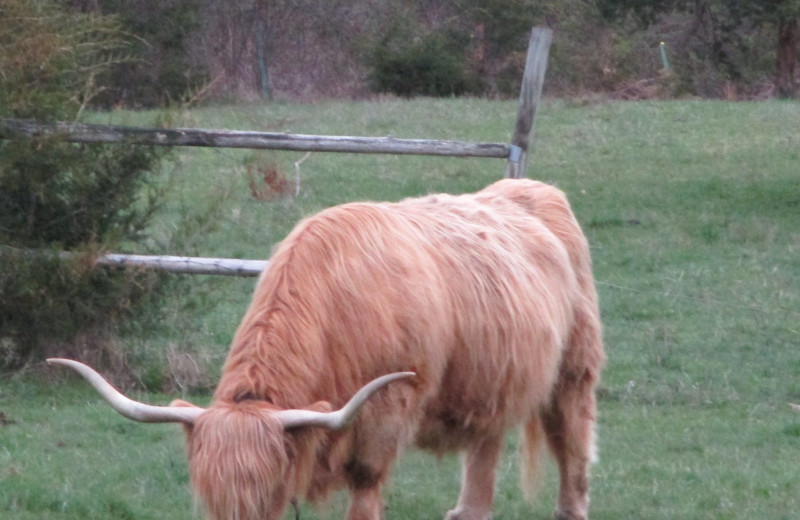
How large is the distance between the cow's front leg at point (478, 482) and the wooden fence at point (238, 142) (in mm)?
2008

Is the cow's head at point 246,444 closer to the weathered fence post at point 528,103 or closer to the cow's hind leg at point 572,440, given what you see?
the cow's hind leg at point 572,440

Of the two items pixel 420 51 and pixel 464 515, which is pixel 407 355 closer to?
pixel 464 515

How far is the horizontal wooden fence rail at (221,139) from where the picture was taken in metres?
7.60

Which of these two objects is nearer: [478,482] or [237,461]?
[237,461]

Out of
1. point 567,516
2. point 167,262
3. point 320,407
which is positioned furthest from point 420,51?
point 320,407

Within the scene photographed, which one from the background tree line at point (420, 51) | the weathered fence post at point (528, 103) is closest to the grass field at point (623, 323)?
the weathered fence post at point (528, 103)

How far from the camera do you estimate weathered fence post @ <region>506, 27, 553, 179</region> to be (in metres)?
8.34

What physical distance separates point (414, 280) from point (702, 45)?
98.1 ft

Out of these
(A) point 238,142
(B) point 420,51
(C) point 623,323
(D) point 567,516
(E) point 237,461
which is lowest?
(C) point 623,323

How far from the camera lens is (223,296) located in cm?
967

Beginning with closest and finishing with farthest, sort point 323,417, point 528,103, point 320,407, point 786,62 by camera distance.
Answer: point 323,417 < point 320,407 < point 528,103 < point 786,62

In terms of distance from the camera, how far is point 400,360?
4.69 m

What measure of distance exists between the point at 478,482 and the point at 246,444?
2.22m

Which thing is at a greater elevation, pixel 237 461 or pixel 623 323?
pixel 237 461
